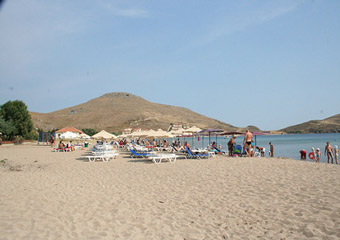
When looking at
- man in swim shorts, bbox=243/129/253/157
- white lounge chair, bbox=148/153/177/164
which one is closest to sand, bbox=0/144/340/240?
white lounge chair, bbox=148/153/177/164

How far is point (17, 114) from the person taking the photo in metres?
36.7

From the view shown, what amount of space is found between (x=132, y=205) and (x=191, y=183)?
2.42 metres

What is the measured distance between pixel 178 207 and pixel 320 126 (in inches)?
4679

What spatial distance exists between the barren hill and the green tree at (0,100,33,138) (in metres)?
49.6

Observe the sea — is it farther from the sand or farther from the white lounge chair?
the sand

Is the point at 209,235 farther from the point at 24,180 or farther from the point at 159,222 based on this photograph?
the point at 24,180

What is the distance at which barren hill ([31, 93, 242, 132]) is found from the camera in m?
95.2

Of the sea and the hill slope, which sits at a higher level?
the hill slope

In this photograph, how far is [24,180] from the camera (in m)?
8.18

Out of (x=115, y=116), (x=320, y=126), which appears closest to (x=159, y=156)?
(x=115, y=116)

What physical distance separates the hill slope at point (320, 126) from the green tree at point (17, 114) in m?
103

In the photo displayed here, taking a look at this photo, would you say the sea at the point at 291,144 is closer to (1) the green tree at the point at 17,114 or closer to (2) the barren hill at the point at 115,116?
(1) the green tree at the point at 17,114

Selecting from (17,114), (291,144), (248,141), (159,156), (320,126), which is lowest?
(159,156)

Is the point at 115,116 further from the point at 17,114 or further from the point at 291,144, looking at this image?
the point at 291,144
